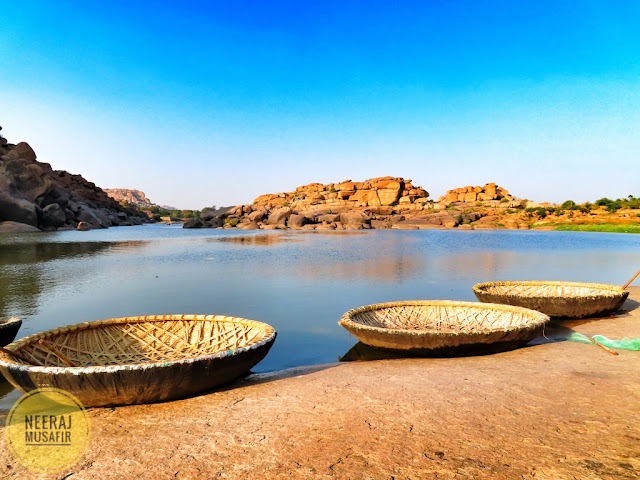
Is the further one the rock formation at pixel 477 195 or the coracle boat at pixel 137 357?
the rock formation at pixel 477 195

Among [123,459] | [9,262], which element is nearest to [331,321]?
[123,459]

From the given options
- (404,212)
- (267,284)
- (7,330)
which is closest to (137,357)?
(7,330)

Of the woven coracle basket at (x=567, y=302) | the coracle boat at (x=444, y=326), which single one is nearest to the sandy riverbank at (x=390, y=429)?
the coracle boat at (x=444, y=326)

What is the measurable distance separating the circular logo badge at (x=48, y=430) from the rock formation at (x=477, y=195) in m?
96.7

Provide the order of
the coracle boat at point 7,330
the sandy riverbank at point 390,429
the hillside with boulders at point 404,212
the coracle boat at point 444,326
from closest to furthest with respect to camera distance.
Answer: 1. the sandy riverbank at point 390,429
2. the coracle boat at point 7,330
3. the coracle boat at point 444,326
4. the hillside with boulders at point 404,212

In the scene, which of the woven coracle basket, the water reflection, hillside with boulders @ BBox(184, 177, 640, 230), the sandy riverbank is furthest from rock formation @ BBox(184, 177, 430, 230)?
the sandy riverbank

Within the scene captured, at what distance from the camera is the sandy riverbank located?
3.00 meters

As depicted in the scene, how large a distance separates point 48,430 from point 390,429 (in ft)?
9.90

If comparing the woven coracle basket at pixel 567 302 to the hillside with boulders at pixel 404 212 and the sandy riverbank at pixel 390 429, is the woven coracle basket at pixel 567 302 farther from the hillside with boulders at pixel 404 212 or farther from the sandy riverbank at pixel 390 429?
the hillside with boulders at pixel 404 212

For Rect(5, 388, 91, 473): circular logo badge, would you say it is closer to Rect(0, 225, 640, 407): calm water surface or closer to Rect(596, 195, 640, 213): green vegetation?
Rect(0, 225, 640, 407): calm water surface

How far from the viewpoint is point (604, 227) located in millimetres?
56781

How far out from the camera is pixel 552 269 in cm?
1858

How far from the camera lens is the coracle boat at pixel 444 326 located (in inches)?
243

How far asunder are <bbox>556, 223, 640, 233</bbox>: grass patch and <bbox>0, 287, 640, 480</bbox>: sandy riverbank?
193ft
